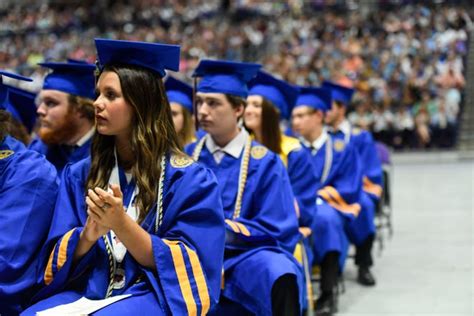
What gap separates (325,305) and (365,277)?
1118 mm

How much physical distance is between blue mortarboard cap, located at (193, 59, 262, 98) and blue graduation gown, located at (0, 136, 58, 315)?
1239 millimetres

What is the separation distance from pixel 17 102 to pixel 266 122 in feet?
5.15

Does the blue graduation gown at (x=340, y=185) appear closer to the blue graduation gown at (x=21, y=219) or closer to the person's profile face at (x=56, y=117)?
the person's profile face at (x=56, y=117)

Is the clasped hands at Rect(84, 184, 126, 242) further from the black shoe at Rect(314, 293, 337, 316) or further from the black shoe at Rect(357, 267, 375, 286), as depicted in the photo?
the black shoe at Rect(357, 267, 375, 286)

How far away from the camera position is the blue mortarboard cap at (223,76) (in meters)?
3.98

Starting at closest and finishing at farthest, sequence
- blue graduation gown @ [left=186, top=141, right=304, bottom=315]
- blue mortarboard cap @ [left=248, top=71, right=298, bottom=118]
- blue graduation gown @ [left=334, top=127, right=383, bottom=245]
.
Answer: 1. blue graduation gown @ [left=186, top=141, right=304, bottom=315]
2. blue mortarboard cap @ [left=248, top=71, right=298, bottom=118]
3. blue graduation gown @ [left=334, top=127, right=383, bottom=245]

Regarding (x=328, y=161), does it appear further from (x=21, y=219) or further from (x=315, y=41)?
(x=315, y=41)

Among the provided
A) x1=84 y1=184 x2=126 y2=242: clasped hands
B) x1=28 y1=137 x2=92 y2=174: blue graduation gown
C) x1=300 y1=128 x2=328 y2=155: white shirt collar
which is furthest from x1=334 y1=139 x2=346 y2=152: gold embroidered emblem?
x1=84 y1=184 x2=126 y2=242: clasped hands

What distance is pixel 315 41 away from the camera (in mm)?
20422

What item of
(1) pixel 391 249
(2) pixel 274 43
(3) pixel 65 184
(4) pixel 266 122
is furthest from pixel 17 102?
(2) pixel 274 43

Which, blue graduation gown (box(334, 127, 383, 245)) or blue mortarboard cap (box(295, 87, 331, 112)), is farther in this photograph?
blue graduation gown (box(334, 127, 383, 245))

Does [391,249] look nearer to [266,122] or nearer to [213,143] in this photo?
[266,122]

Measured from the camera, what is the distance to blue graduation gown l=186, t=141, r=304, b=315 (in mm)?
3525

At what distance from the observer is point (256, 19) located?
74.0ft
